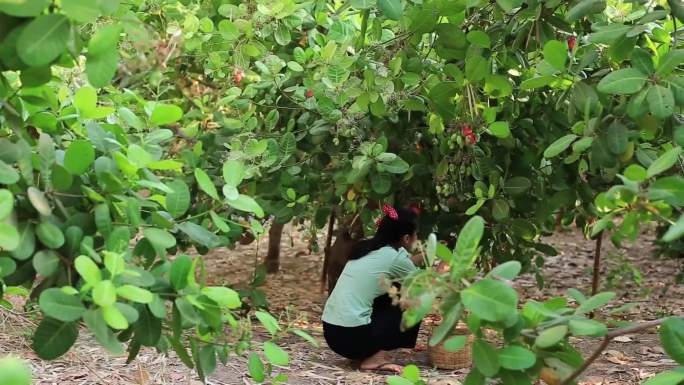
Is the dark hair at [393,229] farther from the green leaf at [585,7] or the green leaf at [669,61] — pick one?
the green leaf at [669,61]

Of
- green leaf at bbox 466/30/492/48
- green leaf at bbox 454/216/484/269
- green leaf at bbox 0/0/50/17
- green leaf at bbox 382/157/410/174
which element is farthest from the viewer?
green leaf at bbox 382/157/410/174

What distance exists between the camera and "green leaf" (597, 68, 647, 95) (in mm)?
2299

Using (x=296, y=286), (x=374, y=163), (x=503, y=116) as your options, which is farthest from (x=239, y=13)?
(x=296, y=286)

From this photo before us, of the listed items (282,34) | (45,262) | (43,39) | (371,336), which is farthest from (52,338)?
(371,336)

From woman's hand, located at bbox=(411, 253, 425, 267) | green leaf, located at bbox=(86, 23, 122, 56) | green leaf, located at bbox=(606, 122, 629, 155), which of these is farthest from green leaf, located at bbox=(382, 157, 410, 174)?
green leaf, located at bbox=(86, 23, 122, 56)

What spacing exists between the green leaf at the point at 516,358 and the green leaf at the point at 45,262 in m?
0.94

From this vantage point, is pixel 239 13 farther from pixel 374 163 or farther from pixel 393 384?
pixel 393 384

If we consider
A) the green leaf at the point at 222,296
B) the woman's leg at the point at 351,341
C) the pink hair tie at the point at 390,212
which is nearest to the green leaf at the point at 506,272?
the green leaf at the point at 222,296

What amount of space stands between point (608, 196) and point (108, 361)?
2751 millimetres

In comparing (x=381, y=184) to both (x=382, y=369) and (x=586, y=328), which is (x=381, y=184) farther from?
(x=586, y=328)

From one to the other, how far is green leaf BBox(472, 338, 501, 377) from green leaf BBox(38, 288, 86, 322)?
0.79 metres

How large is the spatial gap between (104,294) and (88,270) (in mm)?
70

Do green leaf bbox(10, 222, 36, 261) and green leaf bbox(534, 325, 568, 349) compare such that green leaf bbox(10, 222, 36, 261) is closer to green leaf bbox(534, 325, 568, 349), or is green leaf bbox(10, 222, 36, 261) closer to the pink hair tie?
green leaf bbox(534, 325, 568, 349)

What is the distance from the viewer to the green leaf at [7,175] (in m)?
1.64
